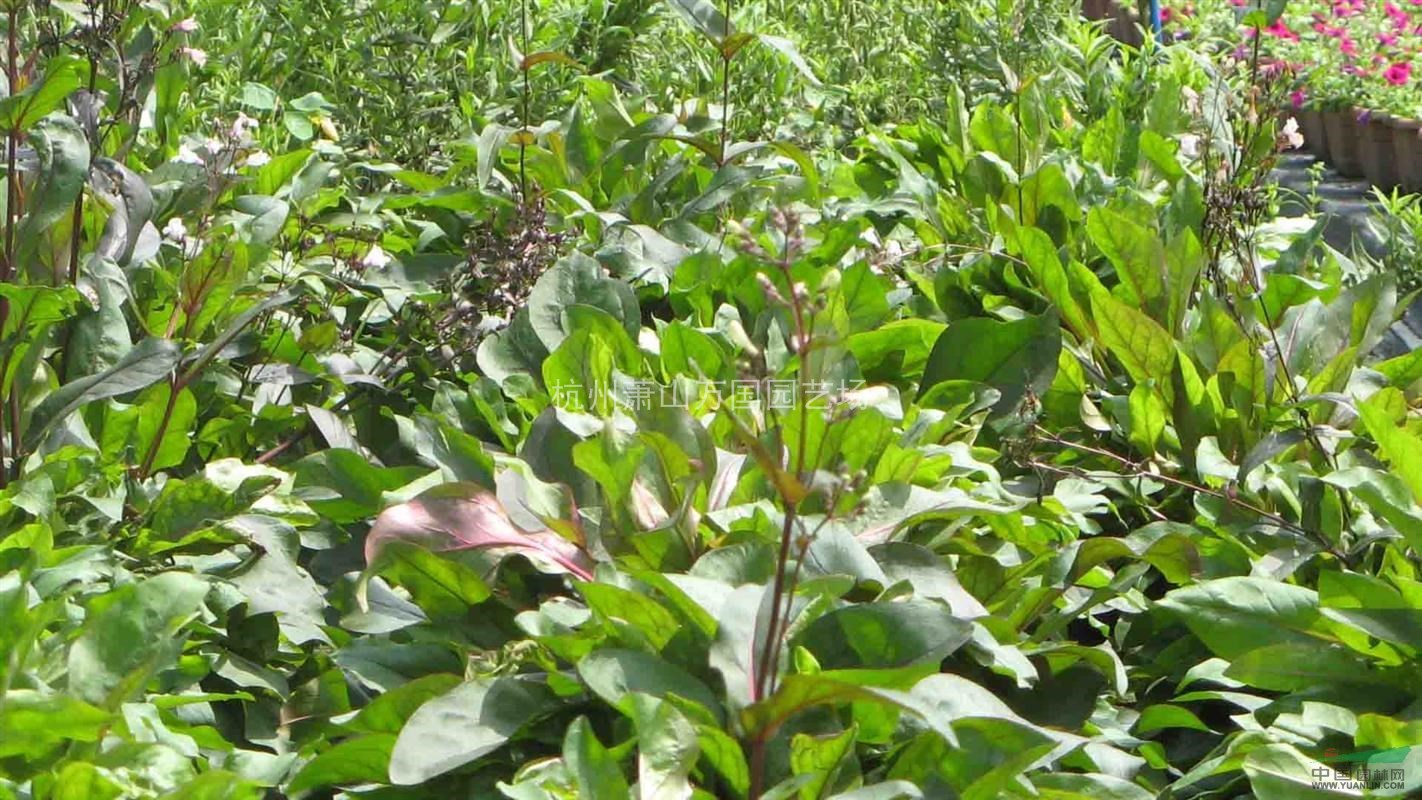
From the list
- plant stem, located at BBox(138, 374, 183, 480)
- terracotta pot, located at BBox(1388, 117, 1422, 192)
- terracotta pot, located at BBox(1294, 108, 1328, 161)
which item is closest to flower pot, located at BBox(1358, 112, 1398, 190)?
terracotta pot, located at BBox(1388, 117, 1422, 192)

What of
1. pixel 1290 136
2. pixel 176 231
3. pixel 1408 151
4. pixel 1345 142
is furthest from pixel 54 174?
pixel 1345 142

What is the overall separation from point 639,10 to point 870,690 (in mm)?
4116

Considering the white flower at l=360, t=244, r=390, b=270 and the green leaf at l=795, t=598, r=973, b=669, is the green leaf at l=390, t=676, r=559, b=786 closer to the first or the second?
the green leaf at l=795, t=598, r=973, b=669

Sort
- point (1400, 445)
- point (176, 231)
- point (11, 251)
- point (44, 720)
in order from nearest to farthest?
point (44, 720), point (1400, 445), point (11, 251), point (176, 231)

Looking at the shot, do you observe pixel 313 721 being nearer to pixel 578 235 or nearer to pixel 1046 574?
pixel 1046 574

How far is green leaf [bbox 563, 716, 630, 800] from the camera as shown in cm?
159

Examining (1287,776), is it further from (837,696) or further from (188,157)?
(188,157)

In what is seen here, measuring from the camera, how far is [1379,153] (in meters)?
8.95

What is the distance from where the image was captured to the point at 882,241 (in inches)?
141

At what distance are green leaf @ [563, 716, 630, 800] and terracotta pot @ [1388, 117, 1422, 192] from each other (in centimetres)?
786

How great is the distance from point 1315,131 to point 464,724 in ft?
30.5

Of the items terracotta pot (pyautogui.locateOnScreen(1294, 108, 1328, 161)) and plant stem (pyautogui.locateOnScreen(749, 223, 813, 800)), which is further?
terracotta pot (pyautogui.locateOnScreen(1294, 108, 1328, 161))

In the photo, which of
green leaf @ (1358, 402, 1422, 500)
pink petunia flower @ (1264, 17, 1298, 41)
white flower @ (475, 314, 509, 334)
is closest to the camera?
green leaf @ (1358, 402, 1422, 500)

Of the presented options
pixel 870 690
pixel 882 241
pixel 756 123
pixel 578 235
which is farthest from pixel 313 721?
pixel 756 123
